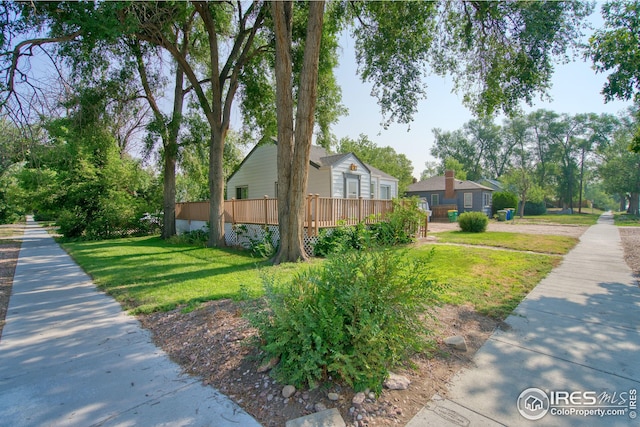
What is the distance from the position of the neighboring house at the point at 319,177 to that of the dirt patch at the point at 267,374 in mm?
10376

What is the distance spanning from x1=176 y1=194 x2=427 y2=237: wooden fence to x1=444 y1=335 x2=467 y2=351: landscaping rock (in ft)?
17.2

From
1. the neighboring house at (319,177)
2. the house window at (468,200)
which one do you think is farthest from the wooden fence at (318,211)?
the house window at (468,200)

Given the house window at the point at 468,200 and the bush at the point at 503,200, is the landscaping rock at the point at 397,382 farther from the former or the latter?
the bush at the point at 503,200

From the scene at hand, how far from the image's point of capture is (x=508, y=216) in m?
24.6

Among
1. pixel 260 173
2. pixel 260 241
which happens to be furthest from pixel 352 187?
pixel 260 241

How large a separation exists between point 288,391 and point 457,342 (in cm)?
179

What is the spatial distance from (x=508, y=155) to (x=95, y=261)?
2213 inches

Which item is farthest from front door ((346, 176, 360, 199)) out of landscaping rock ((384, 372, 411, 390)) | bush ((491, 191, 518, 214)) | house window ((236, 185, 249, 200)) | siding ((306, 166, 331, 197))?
bush ((491, 191, 518, 214))

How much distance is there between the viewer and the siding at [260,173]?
50.5ft

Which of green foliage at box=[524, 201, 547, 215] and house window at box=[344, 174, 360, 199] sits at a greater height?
house window at box=[344, 174, 360, 199]

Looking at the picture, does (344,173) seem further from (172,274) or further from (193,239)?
(172,274)

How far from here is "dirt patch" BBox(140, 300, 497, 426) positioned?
2152 millimetres

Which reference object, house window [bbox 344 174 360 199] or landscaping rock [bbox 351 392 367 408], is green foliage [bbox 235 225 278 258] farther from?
landscaping rock [bbox 351 392 367 408]

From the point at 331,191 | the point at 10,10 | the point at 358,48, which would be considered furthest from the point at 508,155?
the point at 10,10
